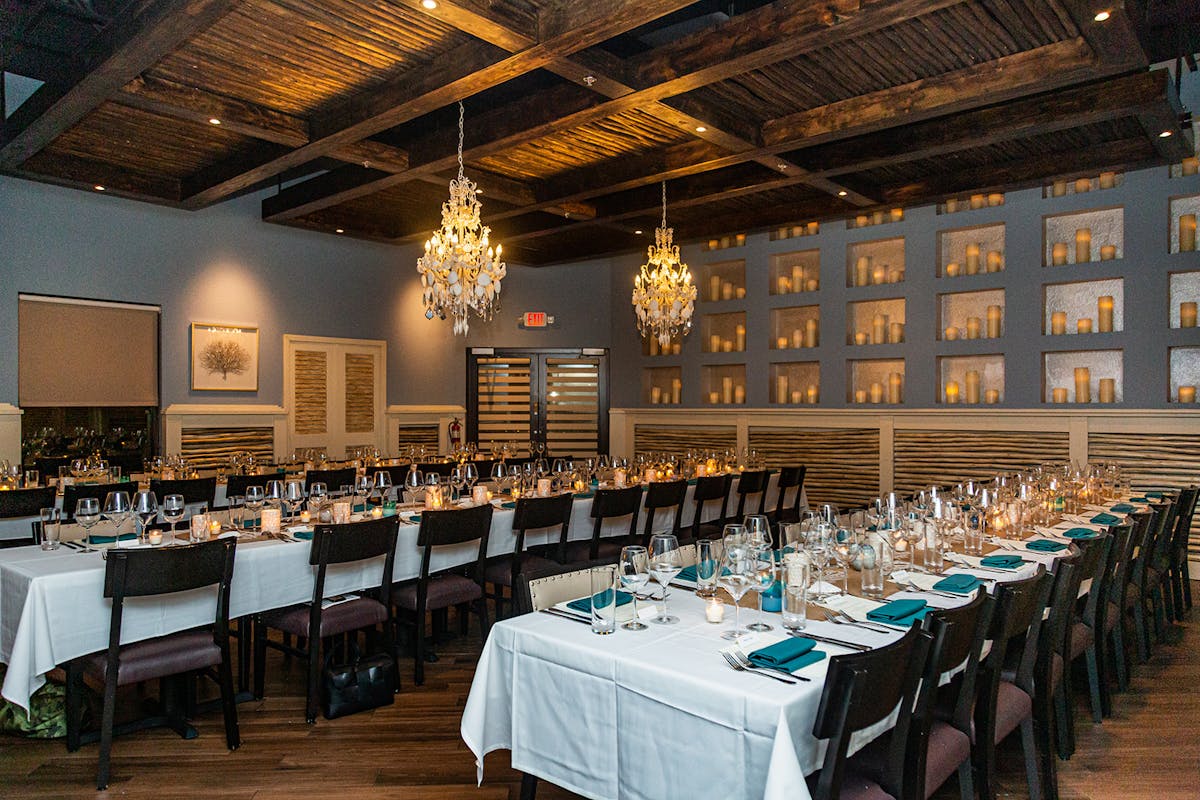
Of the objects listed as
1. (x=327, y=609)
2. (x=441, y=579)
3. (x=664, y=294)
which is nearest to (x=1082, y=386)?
(x=664, y=294)

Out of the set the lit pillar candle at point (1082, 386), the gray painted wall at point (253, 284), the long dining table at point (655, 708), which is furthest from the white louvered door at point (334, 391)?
the lit pillar candle at point (1082, 386)

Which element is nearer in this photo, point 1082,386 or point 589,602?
point 589,602

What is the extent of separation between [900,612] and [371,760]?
225 centimetres

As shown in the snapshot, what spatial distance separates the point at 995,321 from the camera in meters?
7.97

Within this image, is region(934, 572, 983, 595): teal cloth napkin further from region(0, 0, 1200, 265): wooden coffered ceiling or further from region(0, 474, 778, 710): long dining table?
region(0, 474, 778, 710): long dining table

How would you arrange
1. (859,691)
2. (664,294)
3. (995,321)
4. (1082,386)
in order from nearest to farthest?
(859,691)
(664,294)
(1082,386)
(995,321)

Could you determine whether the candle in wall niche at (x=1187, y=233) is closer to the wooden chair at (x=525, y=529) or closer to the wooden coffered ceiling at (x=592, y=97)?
the wooden coffered ceiling at (x=592, y=97)

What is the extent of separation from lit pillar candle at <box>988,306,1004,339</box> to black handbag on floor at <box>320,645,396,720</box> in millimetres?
6635

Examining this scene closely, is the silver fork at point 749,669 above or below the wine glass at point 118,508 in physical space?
below

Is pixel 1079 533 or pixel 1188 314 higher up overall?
pixel 1188 314

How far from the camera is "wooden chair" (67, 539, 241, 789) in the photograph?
10.1 ft

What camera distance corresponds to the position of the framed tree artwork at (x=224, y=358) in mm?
8297

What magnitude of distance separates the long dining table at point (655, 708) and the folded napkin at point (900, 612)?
6 cm

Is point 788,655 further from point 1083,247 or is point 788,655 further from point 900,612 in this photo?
point 1083,247
